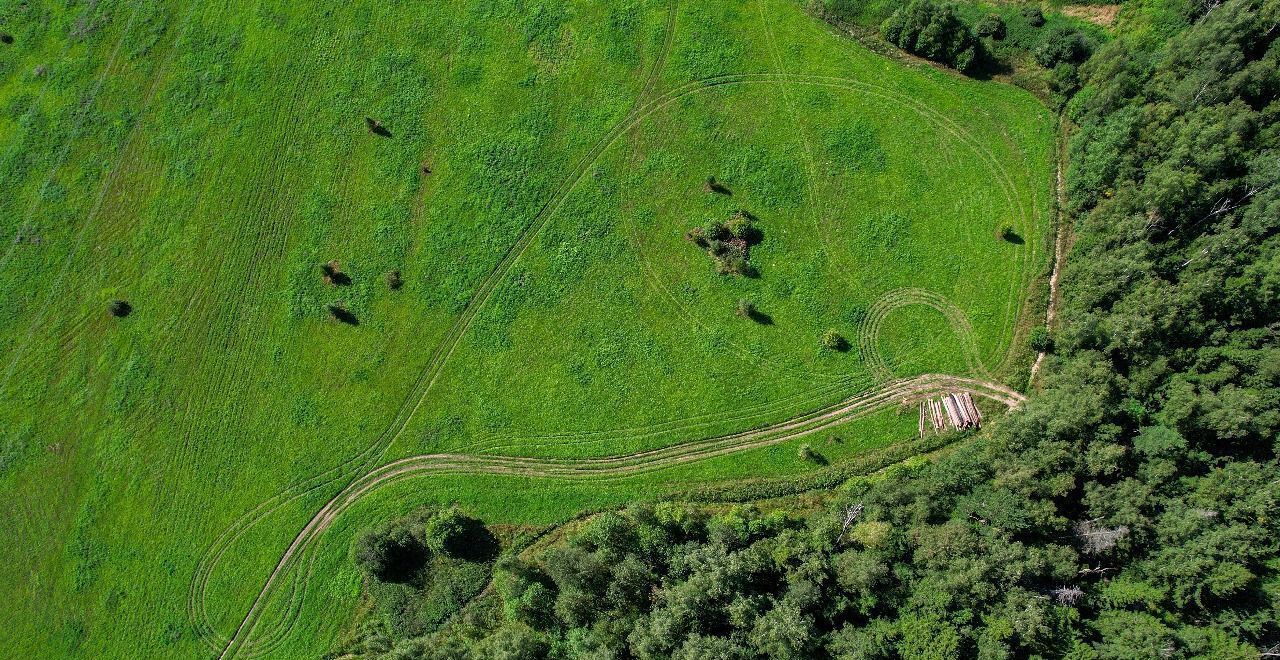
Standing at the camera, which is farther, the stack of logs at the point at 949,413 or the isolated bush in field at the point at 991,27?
the isolated bush in field at the point at 991,27

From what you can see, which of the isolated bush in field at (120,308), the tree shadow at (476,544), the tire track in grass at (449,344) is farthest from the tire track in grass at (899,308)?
the isolated bush in field at (120,308)

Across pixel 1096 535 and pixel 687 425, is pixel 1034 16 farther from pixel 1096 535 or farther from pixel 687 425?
pixel 687 425

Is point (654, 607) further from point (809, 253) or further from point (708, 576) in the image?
point (809, 253)

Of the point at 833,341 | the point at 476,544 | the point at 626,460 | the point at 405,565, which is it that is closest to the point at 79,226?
the point at 405,565

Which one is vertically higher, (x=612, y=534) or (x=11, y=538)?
(x=612, y=534)

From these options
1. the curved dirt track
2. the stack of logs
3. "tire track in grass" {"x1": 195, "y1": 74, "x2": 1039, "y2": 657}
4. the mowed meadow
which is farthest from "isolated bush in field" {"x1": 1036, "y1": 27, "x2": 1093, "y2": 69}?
the stack of logs

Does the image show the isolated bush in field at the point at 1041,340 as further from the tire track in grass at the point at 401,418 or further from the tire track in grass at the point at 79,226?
the tire track in grass at the point at 79,226

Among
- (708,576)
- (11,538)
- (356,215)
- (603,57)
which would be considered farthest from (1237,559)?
(11,538)
